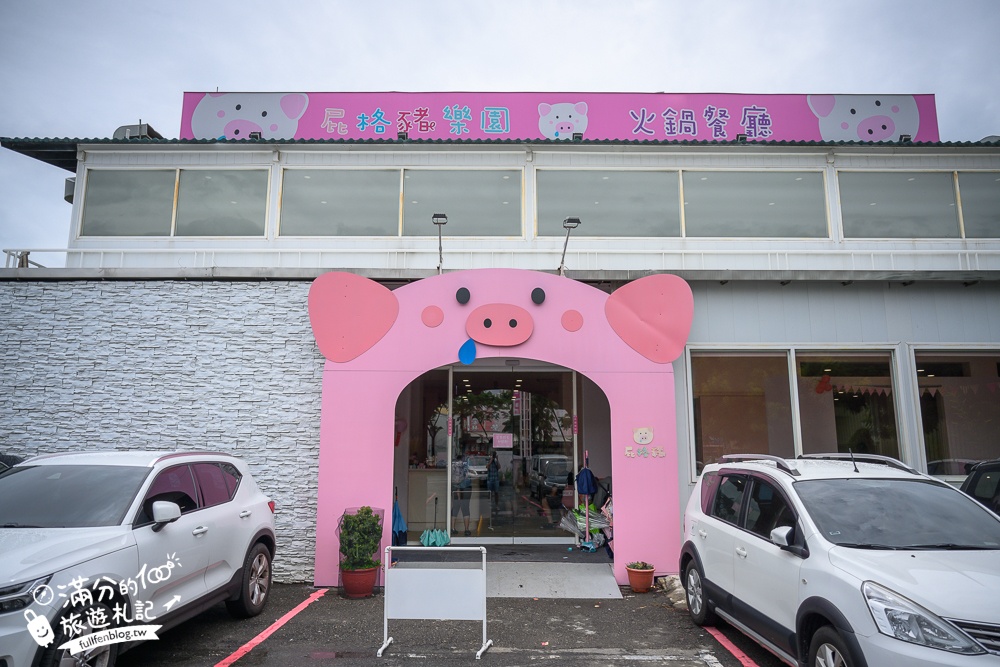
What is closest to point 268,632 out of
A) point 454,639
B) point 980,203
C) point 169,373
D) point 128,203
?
point 454,639

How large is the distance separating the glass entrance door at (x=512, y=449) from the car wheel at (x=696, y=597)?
12.9 ft

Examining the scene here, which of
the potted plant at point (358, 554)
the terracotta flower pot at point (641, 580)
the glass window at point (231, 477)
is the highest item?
the glass window at point (231, 477)

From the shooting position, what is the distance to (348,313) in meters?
9.45

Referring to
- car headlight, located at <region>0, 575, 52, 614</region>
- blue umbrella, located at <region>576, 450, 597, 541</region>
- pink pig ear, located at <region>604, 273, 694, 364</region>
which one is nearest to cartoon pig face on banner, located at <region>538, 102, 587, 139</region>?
pink pig ear, located at <region>604, 273, 694, 364</region>

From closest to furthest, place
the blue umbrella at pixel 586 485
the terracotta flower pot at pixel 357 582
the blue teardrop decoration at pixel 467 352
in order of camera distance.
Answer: the terracotta flower pot at pixel 357 582, the blue teardrop decoration at pixel 467 352, the blue umbrella at pixel 586 485

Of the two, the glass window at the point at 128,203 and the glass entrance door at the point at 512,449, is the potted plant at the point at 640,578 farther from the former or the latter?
the glass window at the point at 128,203

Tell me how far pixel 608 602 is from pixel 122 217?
33.9 feet

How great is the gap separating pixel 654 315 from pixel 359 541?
5152 millimetres

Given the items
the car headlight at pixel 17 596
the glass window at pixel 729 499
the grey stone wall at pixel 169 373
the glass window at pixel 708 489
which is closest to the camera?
the car headlight at pixel 17 596

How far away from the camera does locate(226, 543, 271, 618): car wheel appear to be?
708 cm

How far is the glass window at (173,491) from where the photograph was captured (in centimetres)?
580

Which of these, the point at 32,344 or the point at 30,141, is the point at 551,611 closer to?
the point at 32,344

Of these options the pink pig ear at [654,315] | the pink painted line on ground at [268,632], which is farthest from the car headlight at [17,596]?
the pink pig ear at [654,315]

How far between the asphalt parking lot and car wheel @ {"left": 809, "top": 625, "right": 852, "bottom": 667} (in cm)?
137
